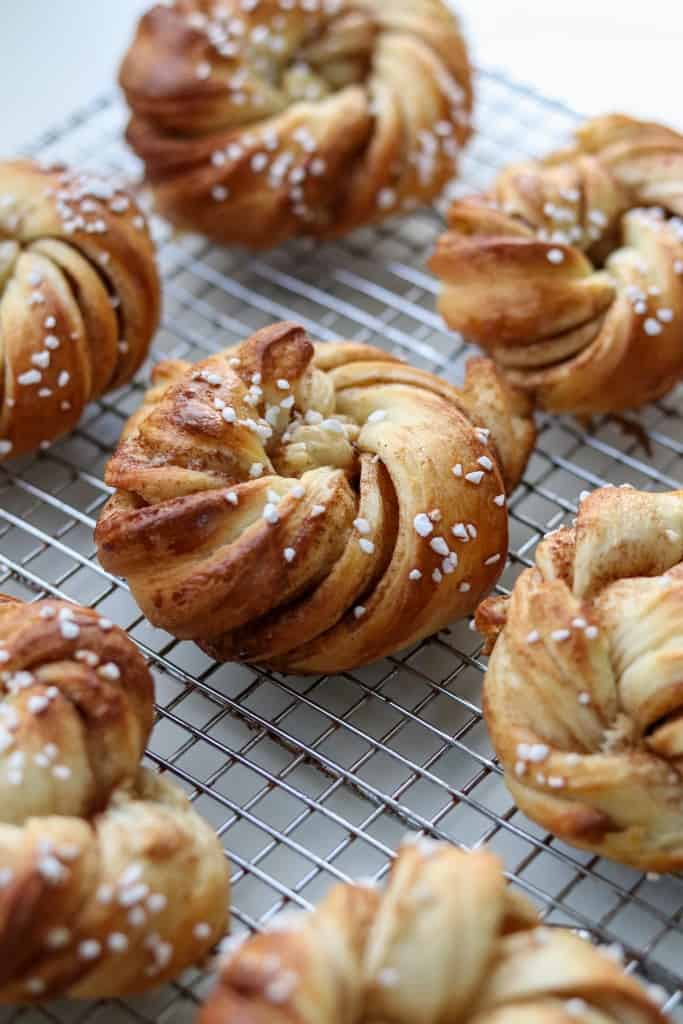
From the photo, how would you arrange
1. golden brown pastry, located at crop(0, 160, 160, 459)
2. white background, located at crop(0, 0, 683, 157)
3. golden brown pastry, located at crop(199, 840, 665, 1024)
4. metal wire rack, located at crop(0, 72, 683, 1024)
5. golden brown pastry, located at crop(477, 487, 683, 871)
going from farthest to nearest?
white background, located at crop(0, 0, 683, 157)
golden brown pastry, located at crop(0, 160, 160, 459)
metal wire rack, located at crop(0, 72, 683, 1024)
golden brown pastry, located at crop(477, 487, 683, 871)
golden brown pastry, located at crop(199, 840, 665, 1024)

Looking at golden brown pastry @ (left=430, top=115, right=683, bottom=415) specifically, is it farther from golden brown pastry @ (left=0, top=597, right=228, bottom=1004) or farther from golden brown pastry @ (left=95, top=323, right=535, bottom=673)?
golden brown pastry @ (left=0, top=597, right=228, bottom=1004)

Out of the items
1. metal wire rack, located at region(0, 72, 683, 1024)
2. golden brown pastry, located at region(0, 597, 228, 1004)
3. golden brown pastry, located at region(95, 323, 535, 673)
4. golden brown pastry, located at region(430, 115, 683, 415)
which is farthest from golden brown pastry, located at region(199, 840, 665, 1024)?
golden brown pastry, located at region(430, 115, 683, 415)

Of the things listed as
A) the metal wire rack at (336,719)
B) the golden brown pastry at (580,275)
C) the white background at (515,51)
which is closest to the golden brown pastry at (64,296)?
the metal wire rack at (336,719)

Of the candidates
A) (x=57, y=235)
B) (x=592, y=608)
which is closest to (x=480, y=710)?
(x=592, y=608)

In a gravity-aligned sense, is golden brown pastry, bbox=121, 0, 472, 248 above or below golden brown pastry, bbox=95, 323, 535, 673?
above

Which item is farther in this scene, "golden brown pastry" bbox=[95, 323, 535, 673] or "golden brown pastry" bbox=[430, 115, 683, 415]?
"golden brown pastry" bbox=[430, 115, 683, 415]

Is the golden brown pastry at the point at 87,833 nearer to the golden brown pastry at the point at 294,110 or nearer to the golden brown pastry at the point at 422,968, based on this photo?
the golden brown pastry at the point at 422,968

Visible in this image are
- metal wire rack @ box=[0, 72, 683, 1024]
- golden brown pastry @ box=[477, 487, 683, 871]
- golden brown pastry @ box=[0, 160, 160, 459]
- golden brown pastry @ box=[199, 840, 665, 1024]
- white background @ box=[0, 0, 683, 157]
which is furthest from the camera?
white background @ box=[0, 0, 683, 157]
